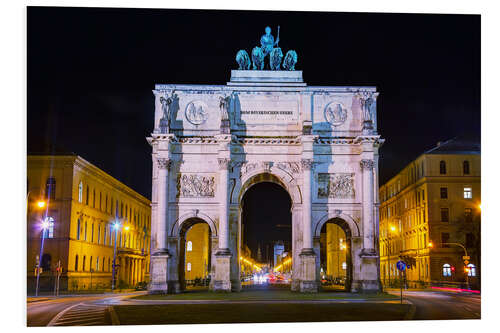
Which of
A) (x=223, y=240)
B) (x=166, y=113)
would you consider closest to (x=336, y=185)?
(x=223, y=240)

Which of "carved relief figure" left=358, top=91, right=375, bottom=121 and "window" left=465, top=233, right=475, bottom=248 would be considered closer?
"carved relief figure" left=358, top=91, right=375, bottom=121

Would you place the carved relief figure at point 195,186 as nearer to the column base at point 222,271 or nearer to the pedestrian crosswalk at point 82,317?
the column base at point 222,271

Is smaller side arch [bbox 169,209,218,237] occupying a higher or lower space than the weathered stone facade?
lower

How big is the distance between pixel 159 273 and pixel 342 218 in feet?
39.7

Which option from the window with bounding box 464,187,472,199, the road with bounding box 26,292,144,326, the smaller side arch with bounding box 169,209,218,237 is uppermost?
the window with bounding box 464,187,472,199

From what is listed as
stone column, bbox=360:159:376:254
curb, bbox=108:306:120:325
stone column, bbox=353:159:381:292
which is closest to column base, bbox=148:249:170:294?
curb, bbox=108:306:120:325

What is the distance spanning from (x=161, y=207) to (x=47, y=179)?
1682cm

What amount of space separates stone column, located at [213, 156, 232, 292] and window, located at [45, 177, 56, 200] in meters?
18.8

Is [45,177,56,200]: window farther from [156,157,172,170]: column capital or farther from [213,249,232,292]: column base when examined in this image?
[213,249,232,292]: column base

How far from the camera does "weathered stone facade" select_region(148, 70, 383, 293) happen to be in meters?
42.0

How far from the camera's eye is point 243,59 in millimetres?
45406

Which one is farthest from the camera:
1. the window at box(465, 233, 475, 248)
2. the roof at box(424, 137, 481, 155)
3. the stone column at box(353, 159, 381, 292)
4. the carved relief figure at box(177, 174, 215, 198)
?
the roof at box(424, 137, 481, 155)

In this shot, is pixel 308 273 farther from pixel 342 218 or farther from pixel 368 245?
pixel 342 218
